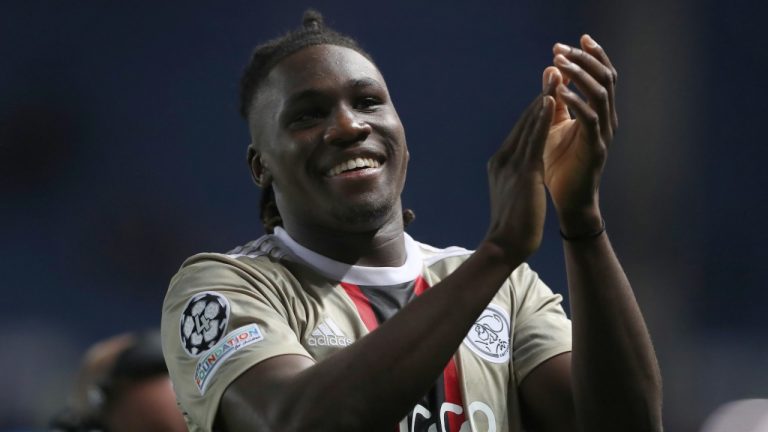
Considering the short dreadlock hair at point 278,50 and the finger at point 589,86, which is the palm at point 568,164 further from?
the short dreadlock hair at point 278,50

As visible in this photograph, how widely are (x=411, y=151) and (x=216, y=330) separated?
13.6 feet

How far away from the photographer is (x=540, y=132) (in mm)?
1967

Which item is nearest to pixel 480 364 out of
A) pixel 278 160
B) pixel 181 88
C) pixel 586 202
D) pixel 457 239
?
pixel 586 202

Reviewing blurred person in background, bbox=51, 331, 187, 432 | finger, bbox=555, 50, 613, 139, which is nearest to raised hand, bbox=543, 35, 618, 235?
finger, bbox=555, 50, 613, 139

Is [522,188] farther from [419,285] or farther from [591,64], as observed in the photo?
[419,285]

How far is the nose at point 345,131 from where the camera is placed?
238 centimetres

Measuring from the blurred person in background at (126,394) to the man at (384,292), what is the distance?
85 centimetres

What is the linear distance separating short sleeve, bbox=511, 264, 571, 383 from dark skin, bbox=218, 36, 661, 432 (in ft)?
0.11

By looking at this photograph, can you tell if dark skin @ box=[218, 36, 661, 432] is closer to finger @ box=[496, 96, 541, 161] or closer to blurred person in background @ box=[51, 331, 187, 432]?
finger @ box=[496, 96, 541, 161]

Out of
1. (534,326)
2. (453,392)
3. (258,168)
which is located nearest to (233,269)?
(258,168)

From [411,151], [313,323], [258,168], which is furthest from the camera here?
[411,151]

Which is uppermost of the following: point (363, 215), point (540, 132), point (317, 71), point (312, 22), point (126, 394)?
point (312, 22)

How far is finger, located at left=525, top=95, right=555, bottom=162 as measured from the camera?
6.43ft

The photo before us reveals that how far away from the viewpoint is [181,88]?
21.6 feet
